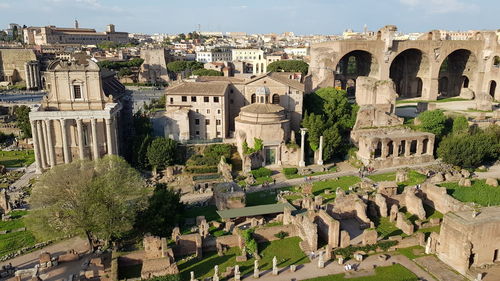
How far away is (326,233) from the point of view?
2956 cm

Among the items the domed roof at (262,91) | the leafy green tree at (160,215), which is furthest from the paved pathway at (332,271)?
the domed roof at (262,91)

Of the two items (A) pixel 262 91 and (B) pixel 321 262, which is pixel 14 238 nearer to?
(B) pixel 321 262

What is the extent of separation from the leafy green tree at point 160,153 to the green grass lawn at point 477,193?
28.2 metres

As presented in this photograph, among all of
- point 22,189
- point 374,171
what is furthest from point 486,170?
point 22,189

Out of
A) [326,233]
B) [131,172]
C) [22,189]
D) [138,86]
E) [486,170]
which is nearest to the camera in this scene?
[326,233]

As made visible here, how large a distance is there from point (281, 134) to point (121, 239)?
23083 millimetres

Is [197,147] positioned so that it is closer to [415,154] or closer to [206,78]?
[206,78]

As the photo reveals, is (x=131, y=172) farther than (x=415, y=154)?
No

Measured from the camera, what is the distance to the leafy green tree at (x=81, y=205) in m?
27.2

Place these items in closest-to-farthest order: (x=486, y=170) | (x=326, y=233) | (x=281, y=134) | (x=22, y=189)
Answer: (x=326, y=233)
(x=22, y=189)
(x=486, y=170)
(x=281, y=134)

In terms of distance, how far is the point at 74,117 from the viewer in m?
42.8

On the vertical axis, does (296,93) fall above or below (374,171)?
above

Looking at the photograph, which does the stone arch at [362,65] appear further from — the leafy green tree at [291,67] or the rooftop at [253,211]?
the rooftop at [253,211]

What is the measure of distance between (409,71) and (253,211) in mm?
57997
